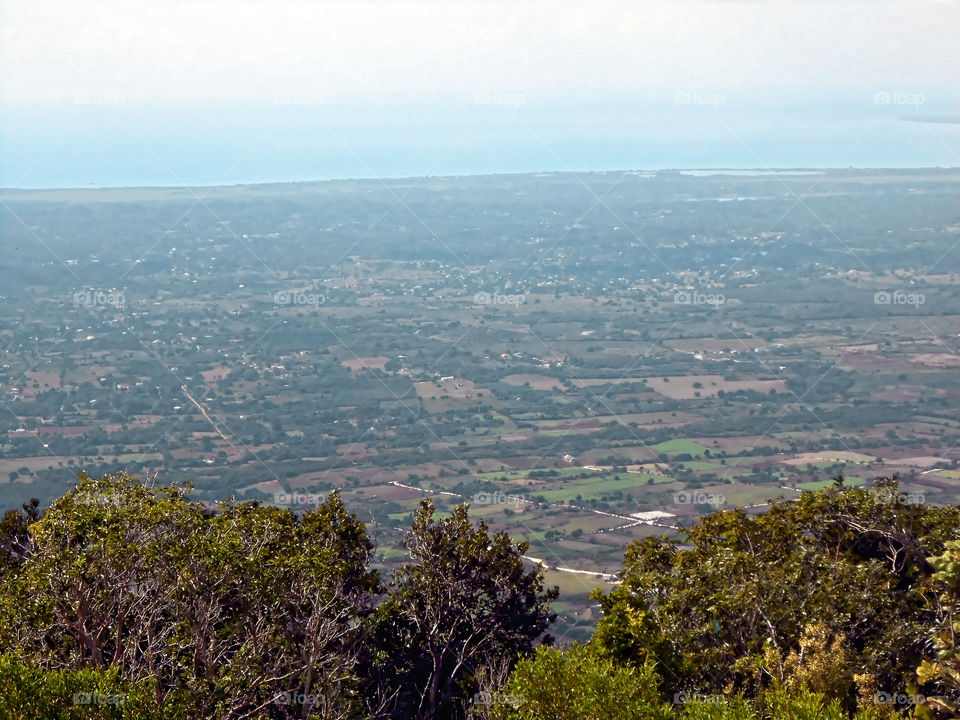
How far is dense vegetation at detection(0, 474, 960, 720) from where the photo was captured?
1541 cm

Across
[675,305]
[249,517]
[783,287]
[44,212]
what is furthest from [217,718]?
[44,212]

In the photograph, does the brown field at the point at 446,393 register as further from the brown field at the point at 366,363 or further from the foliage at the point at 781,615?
the foliage at the point at 781,615

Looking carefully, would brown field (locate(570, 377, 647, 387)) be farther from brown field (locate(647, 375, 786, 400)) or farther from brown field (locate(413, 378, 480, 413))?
brown field (locate(413, 378, 480, 413))

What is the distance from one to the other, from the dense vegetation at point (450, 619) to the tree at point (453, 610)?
0.04 m

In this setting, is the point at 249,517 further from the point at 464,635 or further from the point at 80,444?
the point at 80,444

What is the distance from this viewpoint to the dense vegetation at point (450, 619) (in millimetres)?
15406

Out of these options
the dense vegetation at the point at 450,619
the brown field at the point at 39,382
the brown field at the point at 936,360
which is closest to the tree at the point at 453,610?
the dense vegetation at the point at 450,619

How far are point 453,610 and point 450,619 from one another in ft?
0.70

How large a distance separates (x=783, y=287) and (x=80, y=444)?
397 feet

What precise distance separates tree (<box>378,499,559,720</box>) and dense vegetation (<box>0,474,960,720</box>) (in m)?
0.04

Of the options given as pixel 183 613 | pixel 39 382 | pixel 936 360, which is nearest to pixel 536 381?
pixel 936 360

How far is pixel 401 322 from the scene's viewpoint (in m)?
159

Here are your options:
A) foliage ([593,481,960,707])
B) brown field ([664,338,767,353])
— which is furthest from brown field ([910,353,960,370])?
foliage ([593,481,960,707])

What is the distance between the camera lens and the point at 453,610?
22.3 m
